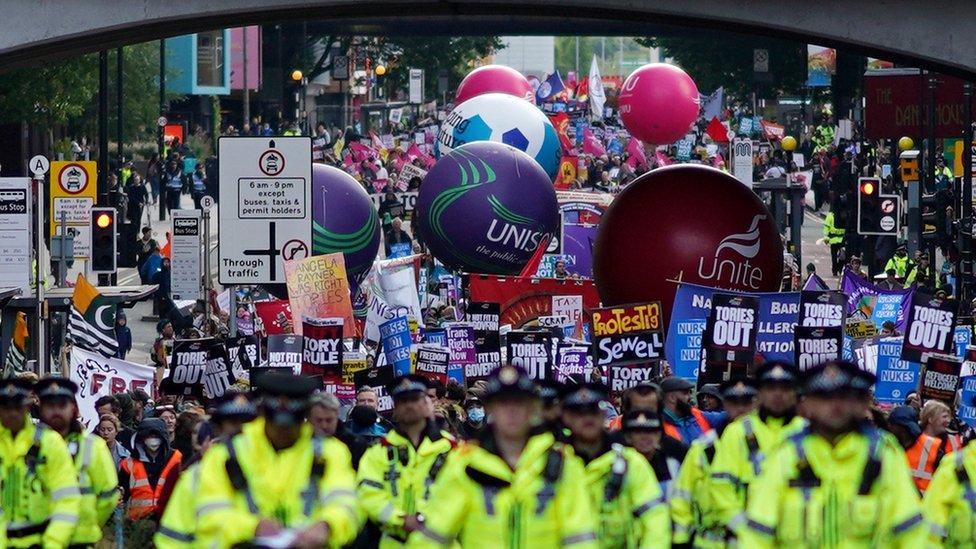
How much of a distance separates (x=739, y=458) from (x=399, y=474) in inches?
68.7

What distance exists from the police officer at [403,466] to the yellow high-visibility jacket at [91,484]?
4.40 feet

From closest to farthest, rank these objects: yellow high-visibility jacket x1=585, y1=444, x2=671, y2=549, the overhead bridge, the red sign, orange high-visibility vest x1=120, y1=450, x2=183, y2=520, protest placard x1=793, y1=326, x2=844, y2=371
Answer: yellow high-visibility jacket x1=585, y1=444, x2=671, y2=549
orange high-visibility vest x1=120, y1=450, x2=183, y2=520
the overhead bridge
protest placard x1=793, y1=326, x2=844, y2=371
the red sign

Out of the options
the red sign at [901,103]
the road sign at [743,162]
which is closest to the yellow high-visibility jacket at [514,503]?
the road sign at [743,162]

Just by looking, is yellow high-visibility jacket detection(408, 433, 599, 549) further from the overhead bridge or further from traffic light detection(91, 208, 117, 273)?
traffic light detection(91, 208, 117, 273)

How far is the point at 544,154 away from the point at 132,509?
882 inches

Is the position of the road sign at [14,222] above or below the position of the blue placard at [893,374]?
above

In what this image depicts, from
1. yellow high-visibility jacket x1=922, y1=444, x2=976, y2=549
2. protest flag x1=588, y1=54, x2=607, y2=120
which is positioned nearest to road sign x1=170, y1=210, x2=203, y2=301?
yellow high-visibility jacket x1=922, y1=444, x2=976, y2=549

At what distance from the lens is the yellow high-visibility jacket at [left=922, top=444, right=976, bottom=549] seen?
10.3m

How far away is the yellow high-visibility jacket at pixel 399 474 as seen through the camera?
10.9 meters

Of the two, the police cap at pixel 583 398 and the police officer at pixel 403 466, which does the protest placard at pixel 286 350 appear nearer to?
the police officer at pixel 403 466

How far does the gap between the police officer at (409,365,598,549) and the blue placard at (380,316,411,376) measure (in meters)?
11.1

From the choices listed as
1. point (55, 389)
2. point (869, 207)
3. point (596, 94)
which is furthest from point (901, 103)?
point (596, 94)

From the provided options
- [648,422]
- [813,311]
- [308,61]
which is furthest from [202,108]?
[648,422]

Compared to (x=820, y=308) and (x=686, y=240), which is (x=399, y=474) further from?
(x=686, y=240)
